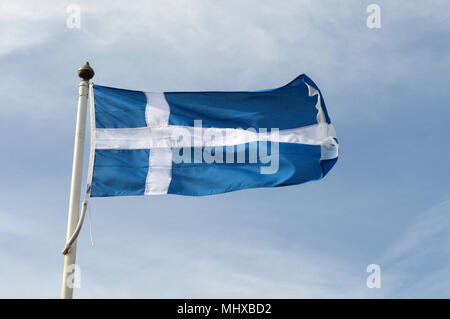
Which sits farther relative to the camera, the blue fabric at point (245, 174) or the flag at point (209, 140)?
the blue fabric at point (245, 174)

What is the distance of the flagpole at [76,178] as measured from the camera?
12617mm

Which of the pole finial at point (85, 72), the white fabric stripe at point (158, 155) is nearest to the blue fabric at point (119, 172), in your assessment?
the white fabric stripe at point (158, 155)

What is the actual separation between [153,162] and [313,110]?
12.9ft

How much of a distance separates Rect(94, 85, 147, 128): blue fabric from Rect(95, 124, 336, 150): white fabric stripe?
17 cm

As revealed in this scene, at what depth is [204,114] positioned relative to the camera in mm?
16156

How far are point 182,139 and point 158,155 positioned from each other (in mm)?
691

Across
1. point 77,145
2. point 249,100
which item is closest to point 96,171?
point 77,145

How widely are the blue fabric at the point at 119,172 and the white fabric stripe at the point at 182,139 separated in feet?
0.57

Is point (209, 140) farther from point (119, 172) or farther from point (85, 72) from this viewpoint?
point (85, 72)

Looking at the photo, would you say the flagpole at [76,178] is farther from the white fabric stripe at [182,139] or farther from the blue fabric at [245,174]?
the blue fabric at [245,174]
